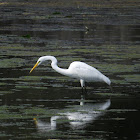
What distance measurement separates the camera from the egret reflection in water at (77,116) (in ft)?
30.5

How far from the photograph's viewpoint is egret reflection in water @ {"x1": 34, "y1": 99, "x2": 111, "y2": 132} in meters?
9.29

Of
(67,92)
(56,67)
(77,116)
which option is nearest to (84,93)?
(67,92)

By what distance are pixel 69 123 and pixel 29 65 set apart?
784cm

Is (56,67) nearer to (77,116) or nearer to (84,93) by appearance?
(84,93)

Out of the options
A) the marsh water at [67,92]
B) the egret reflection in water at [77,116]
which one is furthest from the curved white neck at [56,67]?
the egret reflection in water at [77,116]

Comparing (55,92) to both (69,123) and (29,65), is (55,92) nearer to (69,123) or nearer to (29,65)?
(69,123)

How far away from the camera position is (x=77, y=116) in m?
10.1

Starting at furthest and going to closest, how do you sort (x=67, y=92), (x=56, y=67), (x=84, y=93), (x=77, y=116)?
(x=56, y=67) < (x=67, y=92) < (x=84, y=93) < (x=77, y=116)

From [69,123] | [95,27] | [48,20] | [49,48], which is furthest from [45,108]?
[48,20]

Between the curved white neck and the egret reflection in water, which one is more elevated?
the curved white neck

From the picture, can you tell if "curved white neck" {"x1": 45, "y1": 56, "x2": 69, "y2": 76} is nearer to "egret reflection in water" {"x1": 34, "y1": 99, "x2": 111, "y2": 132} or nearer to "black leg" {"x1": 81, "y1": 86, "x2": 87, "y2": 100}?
"black leg" {"x1": 81, "y1": 86, "x2": 87, "y2": 100}

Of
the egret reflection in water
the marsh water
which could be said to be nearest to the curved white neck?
the marsh water

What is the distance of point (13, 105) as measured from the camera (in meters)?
11.0

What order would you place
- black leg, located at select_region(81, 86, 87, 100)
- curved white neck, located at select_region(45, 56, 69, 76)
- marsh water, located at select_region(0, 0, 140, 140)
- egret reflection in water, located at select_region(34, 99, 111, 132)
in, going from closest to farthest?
marsh water, located at select_region(0, 0, 140, 140) < egret reflection in water, located at select_region(34, 99, 111, 132) < black leg, located at select_region(81, 86, 87, 100) < curved white neck, located at select_region(45, 56, 69, 76)
